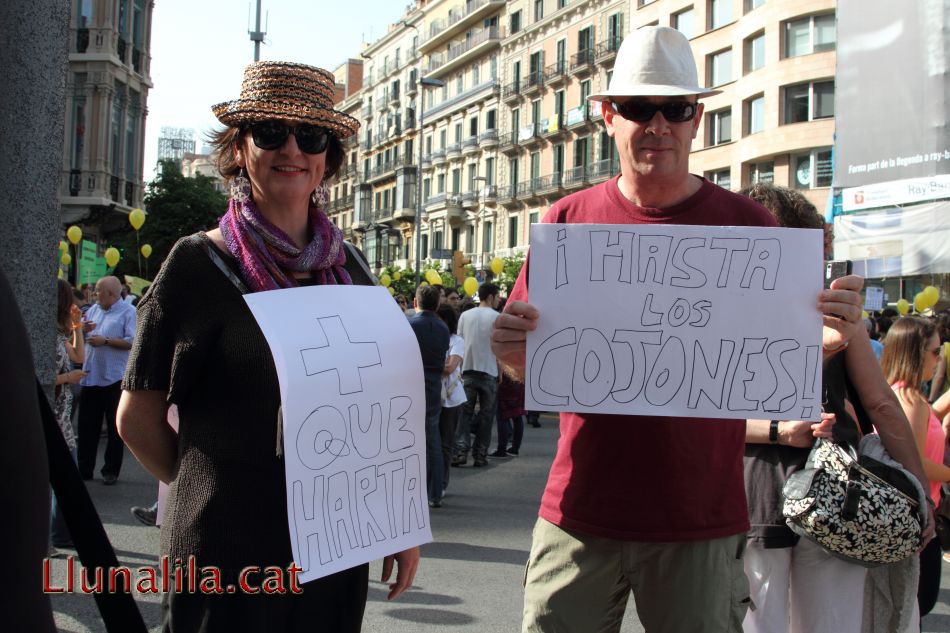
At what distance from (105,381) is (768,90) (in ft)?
104

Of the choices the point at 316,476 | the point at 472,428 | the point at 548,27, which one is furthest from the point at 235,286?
the point at 548,27

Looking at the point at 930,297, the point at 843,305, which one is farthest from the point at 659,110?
the point at 930,297

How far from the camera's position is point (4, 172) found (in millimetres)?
3080

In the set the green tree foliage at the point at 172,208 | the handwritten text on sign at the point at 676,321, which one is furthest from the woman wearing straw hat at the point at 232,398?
the green tree foliage at the point at 172,208

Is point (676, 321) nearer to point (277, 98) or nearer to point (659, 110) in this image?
point (659, 110)

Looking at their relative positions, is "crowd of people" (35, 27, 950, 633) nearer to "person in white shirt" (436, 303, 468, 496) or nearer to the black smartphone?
the black smartphone

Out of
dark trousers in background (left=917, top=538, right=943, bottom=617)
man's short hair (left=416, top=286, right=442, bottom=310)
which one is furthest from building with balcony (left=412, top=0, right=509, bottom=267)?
dark trousers in background (left=917, top=538, right=943, bottom=617)

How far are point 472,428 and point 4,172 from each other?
9.04 metres

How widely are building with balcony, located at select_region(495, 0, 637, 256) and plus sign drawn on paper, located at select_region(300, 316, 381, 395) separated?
41.9 m

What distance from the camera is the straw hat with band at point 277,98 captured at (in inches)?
88.7

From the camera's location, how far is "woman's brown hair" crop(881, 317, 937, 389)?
4.46 meters

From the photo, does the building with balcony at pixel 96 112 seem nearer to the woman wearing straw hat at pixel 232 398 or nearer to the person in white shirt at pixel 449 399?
the person in white shirt at pixel 449 399

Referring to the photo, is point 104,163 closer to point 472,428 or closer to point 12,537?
point 472,428

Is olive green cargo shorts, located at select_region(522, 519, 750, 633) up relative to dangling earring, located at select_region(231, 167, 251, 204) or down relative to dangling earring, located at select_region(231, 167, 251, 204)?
down
